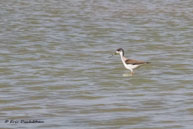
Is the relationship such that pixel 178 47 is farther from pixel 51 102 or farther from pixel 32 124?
pixel 32 124

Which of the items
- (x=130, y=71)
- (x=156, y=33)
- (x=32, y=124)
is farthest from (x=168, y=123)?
(x=156, y=33)

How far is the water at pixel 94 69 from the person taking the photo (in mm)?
13281

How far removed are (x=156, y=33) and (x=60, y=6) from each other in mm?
13001

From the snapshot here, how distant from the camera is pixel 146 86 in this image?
55.0 ft

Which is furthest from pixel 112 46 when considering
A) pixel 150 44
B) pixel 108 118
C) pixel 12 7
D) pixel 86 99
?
pixel 12 7

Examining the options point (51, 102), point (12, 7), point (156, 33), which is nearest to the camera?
point (51, 102)

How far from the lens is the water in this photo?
43.6ft

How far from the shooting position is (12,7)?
38.7 meters

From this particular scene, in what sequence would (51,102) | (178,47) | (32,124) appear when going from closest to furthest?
(32,124)
(51,102)
(178,47)

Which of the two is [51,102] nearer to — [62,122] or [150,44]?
[62,122]

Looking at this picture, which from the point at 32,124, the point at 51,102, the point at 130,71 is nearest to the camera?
the point at 32,124

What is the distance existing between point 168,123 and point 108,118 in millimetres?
1207

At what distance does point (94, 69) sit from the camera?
63.9ft

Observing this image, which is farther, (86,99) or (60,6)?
(60,6)
